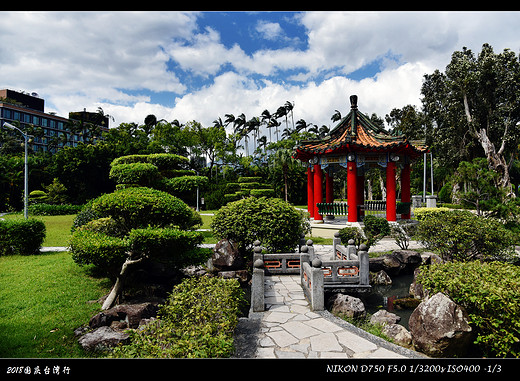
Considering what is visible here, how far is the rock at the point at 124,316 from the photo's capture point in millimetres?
6504

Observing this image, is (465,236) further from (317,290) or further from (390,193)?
(390,193)

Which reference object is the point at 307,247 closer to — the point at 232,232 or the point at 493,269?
the point at 232,232

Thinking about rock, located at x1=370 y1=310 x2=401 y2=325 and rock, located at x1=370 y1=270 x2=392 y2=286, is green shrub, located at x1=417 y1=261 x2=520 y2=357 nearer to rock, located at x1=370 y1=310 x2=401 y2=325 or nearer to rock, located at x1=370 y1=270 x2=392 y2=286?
rock, located at x1=370 y1=310 x2=401 y2=325

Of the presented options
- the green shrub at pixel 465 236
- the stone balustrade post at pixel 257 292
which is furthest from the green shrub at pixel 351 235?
the stone balustrade post at pixel 257 292

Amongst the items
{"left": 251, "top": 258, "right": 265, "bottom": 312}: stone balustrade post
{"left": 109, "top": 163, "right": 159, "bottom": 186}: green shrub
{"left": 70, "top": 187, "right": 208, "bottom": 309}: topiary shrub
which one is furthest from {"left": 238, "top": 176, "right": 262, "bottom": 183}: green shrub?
{"left": 251, "top": 258, "right": 265, "bottom": 312}: stone balustrade post

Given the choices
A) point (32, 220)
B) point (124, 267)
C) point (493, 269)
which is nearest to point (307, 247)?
point (493, 269)

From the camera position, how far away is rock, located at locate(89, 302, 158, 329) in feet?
21.3

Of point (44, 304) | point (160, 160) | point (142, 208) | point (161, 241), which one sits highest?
point (160, 160)

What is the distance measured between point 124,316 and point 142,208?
2.65 metres

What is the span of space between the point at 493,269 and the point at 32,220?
15.4 metres

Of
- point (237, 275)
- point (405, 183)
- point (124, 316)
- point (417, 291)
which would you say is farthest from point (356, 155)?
point (124, 316)

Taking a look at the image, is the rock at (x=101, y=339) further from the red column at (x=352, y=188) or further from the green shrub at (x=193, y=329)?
the red column at (x=352, y=188)

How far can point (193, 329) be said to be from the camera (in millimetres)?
4344

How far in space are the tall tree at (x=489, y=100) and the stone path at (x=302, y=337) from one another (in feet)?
87.7
